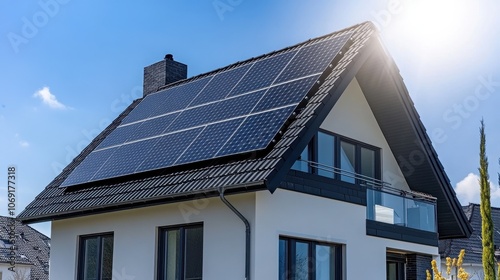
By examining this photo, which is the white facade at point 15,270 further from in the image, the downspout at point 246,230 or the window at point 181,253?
the downspout at point 246,230

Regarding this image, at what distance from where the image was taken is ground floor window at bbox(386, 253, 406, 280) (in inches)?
648

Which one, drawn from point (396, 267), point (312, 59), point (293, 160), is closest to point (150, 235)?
point (293, 160)

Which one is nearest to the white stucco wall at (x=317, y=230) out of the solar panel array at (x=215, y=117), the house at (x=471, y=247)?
the solar panel array at (x=215, y=117)

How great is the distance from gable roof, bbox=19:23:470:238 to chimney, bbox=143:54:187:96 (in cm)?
176

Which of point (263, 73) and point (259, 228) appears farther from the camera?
point (263, 73)

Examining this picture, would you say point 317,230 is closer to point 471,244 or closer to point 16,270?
point 471,244

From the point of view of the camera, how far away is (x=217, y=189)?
12312 mm

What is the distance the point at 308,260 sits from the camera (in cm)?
1359

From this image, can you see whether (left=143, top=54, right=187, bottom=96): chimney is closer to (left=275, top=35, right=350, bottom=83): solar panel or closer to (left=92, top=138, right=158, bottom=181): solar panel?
(left=92, top=138, right=158, bottom=181): solar panel

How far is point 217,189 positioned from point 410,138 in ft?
20.5

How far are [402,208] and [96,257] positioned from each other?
6989 mm

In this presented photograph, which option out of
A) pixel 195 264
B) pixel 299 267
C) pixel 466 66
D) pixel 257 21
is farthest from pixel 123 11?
pixel 466 66

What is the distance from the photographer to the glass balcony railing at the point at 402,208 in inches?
596

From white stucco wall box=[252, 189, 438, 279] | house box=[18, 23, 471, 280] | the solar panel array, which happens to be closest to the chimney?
house box=[18, 23, 471, 280]
